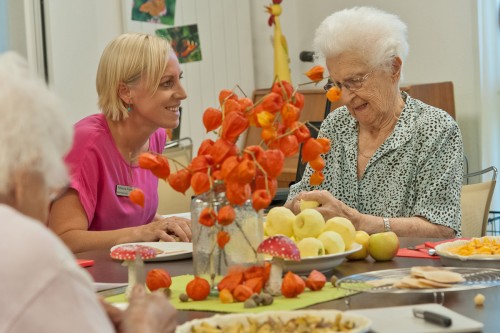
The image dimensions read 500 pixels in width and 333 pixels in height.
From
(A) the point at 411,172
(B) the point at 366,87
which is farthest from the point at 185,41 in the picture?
(A) the point at 411,172

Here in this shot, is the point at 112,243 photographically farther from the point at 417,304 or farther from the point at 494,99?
the point at 494,99

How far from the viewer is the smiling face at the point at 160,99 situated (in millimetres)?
3098

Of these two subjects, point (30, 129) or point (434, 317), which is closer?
point (30, 129)

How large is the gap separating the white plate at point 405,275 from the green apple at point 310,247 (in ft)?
0.49

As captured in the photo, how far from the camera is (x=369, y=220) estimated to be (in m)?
2.49

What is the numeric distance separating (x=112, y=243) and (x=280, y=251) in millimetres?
1015

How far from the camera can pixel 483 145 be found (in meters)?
4.95

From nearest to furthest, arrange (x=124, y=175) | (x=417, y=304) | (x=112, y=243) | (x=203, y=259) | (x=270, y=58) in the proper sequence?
(x=417, y=304) → (x=203, y=259) → (x=112, y=243) → (x=124, y=175) → (x=270, y=58)

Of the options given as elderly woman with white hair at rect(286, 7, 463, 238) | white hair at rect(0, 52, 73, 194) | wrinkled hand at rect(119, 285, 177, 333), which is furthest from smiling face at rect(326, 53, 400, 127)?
white hair at rect(0, 52, 73, 194)

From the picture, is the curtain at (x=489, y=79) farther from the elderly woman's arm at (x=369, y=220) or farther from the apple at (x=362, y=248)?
the apple at (x=362, y=248)

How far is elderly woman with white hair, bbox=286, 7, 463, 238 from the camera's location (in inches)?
107

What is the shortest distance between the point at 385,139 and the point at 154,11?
2633mm

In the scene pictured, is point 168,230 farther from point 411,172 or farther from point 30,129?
point 30,129

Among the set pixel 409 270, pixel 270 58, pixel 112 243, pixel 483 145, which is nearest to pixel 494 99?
pixel 483 145
